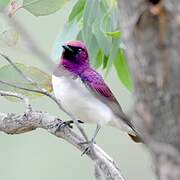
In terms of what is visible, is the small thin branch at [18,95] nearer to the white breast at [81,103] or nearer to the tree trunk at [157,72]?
the white breast at [81,103]

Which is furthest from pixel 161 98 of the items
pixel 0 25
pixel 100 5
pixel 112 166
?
pixel 0 25

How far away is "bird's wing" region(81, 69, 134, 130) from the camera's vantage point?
218cm

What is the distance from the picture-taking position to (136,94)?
0.66 meters

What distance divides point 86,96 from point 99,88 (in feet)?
0.17

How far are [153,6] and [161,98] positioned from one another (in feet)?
0.30

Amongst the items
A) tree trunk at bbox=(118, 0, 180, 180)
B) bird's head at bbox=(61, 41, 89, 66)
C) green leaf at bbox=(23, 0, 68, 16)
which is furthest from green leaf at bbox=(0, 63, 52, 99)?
tree trunk at bbox=(118, 0, 180, 180)

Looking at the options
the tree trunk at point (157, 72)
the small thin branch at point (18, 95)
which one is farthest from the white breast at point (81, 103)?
the tree trunk at point (157, 72)

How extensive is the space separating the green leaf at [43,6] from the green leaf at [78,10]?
0.11 feet

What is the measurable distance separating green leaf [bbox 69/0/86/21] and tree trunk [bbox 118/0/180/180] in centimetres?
112

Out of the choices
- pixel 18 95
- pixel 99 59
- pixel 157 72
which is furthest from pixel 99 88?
pixel 157 72

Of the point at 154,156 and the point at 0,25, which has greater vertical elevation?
the point at 154,156

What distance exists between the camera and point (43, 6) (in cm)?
176

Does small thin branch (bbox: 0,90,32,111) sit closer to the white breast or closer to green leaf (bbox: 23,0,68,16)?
green leaf (bbox: 23,0,68,16)

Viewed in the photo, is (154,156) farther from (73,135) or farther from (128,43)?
(73,135)
